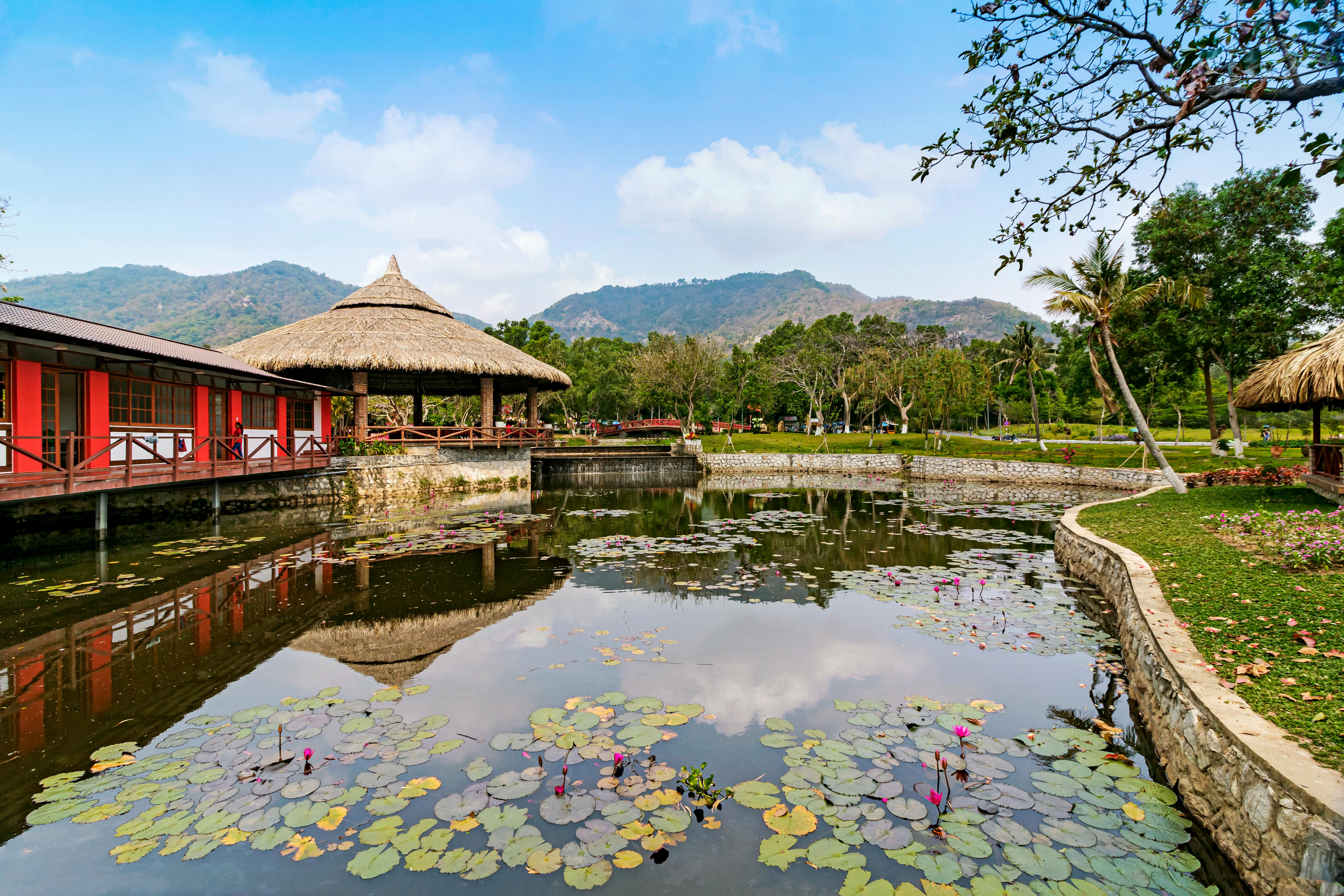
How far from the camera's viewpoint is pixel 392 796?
3531mm

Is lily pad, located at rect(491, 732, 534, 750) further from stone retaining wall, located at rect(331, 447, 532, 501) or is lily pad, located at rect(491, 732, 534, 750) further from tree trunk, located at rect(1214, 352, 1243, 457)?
tree trunk, located at rect(1214, 352, 1243, 457)

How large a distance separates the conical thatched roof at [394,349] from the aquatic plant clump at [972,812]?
18522mm

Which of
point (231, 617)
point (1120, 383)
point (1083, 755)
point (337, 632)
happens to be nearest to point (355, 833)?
point (337, 632)

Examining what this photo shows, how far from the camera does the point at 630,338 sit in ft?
606

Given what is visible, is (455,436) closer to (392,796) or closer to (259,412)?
(259,412)

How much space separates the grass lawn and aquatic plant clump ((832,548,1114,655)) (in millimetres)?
1017

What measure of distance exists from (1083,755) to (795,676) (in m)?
2.16

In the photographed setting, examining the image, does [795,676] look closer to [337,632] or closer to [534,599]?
[534,599]

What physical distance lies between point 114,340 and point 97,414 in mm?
1557

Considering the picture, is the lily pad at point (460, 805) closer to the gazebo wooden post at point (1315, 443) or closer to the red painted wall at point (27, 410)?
the red painted wall at point (27, 410)

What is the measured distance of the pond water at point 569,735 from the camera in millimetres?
3000

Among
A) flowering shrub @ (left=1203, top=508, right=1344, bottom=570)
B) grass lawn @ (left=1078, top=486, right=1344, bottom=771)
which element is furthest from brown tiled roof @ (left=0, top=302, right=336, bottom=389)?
flowering shrub @ (left=1203, top=508, right=1344, bottom=570)

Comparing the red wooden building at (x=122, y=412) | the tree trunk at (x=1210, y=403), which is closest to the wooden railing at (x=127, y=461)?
the red wooden building at (x=122, y=412)

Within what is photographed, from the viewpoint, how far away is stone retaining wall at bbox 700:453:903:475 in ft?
95.5
